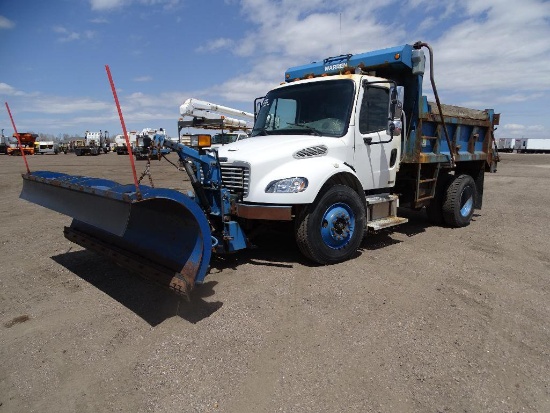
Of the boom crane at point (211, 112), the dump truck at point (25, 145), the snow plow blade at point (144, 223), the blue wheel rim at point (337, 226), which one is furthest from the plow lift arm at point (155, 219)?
the dump truck at point (25, 145)

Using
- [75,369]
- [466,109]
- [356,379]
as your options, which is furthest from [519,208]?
[75,369]

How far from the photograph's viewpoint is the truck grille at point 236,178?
4.70m

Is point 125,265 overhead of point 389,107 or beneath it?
beneath

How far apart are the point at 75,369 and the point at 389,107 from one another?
4.82m

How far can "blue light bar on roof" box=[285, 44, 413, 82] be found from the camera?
6105 millimetres

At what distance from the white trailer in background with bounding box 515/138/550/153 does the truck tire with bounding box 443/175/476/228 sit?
63215mm

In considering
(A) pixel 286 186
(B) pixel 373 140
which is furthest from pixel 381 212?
(A) pixel 286 186

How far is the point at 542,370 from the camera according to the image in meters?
2.88

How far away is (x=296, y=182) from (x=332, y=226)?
846 mm

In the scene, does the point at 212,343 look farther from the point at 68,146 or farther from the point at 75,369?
the point at 68,146

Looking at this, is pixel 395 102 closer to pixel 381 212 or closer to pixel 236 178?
pixel 381 212

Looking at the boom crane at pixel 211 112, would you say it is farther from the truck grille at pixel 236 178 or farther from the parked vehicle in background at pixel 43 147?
the parked vehicle in background at pixel 43 147

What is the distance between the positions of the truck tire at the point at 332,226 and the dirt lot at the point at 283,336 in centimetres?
23

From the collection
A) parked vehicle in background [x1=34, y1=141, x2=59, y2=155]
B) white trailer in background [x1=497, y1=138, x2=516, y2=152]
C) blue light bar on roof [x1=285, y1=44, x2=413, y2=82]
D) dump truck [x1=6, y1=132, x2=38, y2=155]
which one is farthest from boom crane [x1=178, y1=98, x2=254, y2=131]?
white trailer in background [x1=497, y1=138, x2=516, y2=152]
